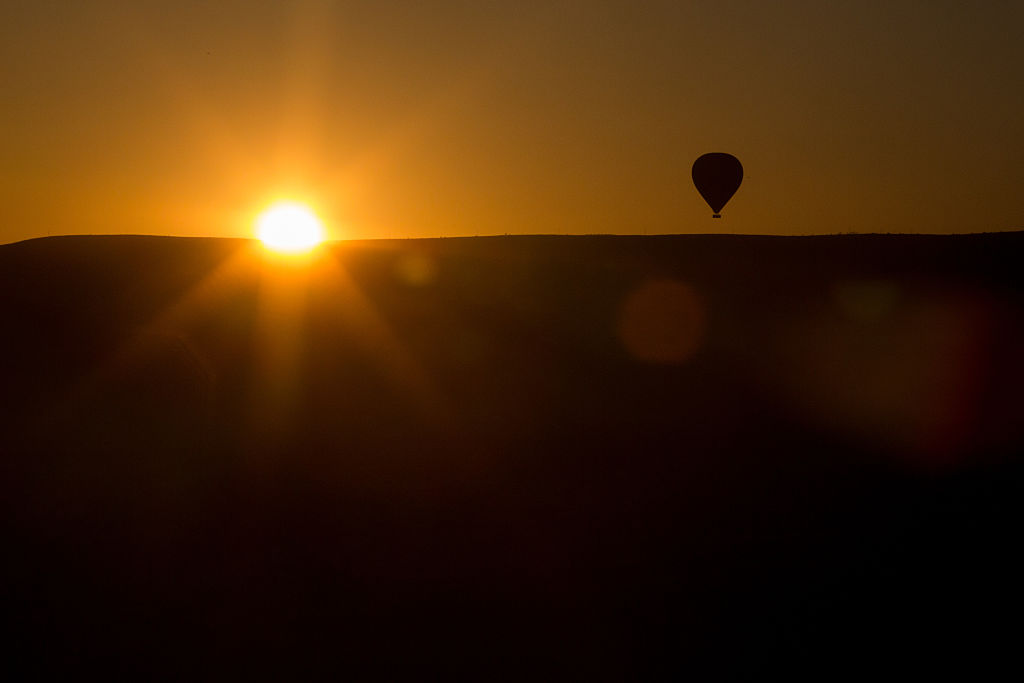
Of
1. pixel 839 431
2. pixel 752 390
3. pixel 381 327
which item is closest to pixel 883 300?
pixel 752 390

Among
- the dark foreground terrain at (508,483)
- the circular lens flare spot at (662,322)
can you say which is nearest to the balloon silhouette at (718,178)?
the circular lens flare spot at (662,322)

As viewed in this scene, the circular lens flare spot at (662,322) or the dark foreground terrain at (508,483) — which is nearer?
the dark foreground terrain at (508,483)

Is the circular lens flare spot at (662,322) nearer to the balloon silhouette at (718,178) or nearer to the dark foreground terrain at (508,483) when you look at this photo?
the dark foreground terrain at (508,483)

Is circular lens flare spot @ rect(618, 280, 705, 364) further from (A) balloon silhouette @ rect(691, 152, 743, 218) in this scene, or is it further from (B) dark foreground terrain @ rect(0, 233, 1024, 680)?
(A) balloon silhouette @ rect(691, 152, 743, 218)

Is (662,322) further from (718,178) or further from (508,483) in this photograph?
(718,178)

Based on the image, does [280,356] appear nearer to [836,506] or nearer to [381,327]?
[381,327]
